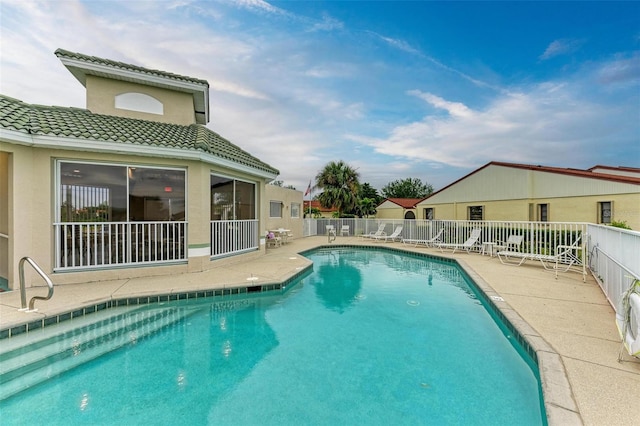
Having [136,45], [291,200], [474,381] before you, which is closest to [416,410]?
[474,381]

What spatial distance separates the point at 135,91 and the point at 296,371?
10.4m

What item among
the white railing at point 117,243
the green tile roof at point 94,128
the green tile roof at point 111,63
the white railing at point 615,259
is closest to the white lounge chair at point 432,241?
the white railing at point 615,259

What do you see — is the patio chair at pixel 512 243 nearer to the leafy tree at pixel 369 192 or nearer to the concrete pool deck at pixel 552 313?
the concrete pool deck at pixel 552 313

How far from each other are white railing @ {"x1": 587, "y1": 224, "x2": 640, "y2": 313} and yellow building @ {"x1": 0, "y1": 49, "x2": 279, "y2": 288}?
8.86 meters

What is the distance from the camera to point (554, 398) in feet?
8.21

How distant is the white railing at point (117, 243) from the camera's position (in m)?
6.77

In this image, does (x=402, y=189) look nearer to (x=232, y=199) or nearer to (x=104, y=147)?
(x=232, y=199)

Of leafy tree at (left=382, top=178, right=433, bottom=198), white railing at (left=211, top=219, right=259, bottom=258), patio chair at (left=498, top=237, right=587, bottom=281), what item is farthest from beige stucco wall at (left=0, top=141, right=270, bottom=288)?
leafy tree at (left=382, top=178, right=433, bottom=198)

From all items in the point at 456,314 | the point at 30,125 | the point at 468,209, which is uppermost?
the point at 30,125

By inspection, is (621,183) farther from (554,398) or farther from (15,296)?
(15,296)

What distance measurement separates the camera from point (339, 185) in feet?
92.9

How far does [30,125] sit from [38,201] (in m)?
1.74

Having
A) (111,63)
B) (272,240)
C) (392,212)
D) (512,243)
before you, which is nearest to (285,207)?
(272,240)

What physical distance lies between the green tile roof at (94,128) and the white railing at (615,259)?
8853 mm
